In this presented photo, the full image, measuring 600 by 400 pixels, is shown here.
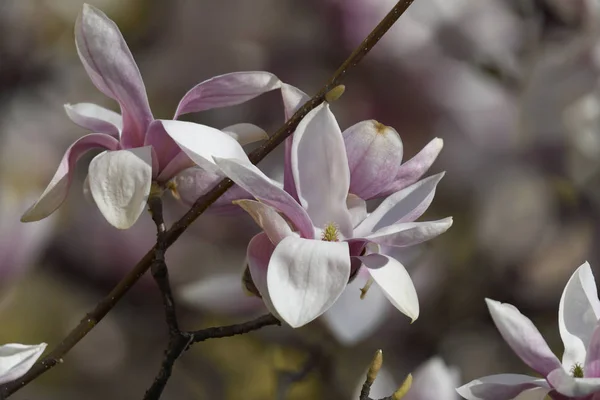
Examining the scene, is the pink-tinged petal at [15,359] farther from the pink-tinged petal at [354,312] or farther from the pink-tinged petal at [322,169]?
the pink-tinged petal at [354,312]

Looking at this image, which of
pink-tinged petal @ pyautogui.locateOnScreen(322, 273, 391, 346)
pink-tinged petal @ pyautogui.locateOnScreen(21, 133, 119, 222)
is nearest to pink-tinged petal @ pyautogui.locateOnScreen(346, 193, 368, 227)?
pink-tinged petal @ pyautogui.locateOnScreen(21, 133, 119, 222)

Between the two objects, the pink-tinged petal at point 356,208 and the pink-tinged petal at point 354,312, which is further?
the pink-tinged petal at point 354,312

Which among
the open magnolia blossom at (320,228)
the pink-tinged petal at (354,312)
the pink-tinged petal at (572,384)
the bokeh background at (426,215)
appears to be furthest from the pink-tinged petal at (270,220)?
the bokeh background at (426,215)

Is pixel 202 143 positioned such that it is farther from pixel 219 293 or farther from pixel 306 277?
pixel 219 293

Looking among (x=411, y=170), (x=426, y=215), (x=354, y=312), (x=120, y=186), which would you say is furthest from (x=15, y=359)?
(x=426, y=215)

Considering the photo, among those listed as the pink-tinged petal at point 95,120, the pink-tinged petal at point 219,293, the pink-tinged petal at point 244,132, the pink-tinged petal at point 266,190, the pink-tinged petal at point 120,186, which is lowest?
the pink-tinged petal at point 219,293

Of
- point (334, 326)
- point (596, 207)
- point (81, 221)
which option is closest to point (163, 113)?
point (81, 221)

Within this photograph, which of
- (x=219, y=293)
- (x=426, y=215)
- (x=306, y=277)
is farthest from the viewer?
(x=426, y=215)
